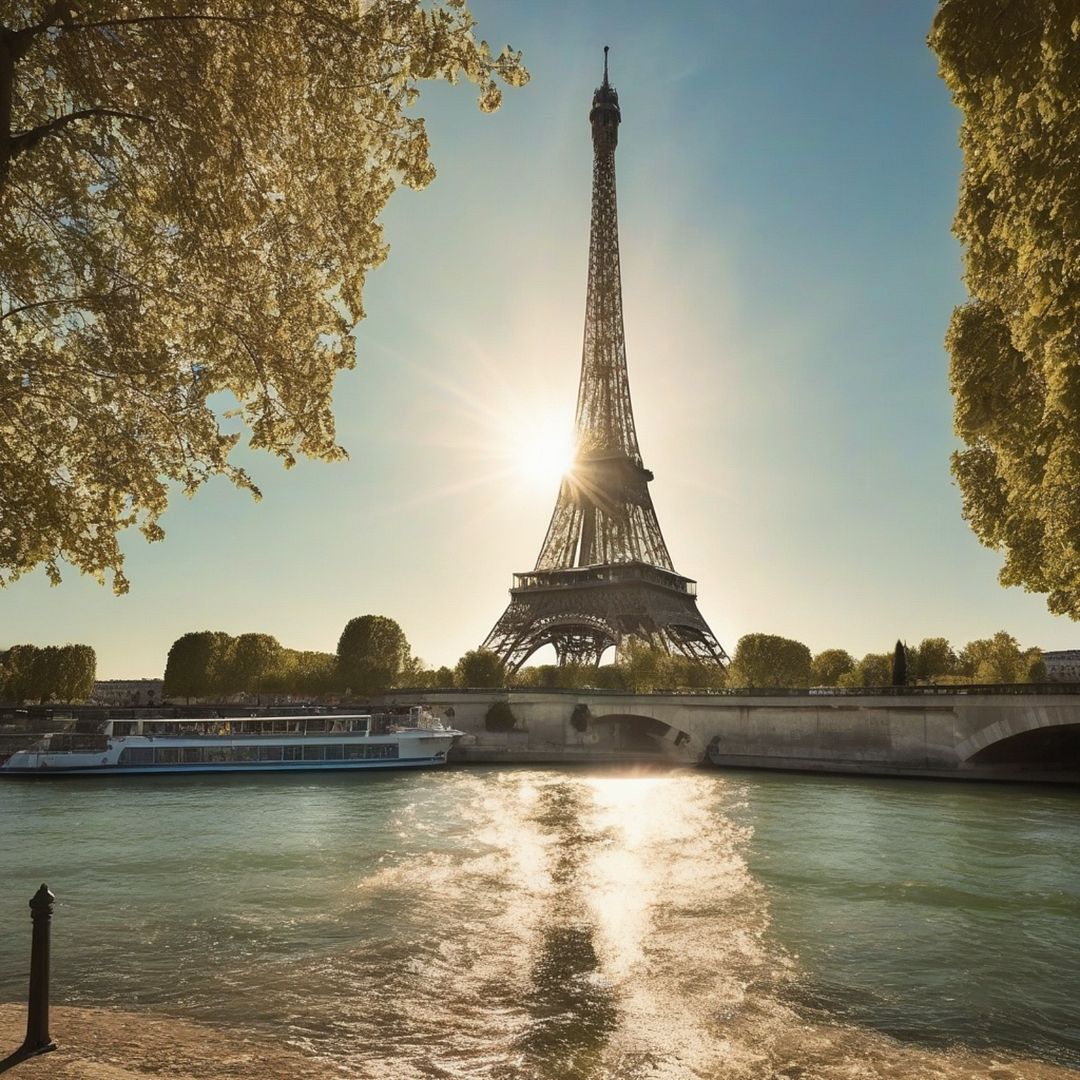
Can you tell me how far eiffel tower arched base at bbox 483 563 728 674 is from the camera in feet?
193

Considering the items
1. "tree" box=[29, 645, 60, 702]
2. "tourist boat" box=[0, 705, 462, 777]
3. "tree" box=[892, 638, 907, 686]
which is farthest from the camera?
"tree" box=[29, 645, 60, 702]

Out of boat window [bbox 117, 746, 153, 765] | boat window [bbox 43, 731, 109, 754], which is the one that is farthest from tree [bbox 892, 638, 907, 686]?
boat window [bbox 43, 731, 109, 754]

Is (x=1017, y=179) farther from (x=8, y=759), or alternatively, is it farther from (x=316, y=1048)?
(x=8, y=759)

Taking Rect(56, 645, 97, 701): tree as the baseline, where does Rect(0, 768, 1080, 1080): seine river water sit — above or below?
below

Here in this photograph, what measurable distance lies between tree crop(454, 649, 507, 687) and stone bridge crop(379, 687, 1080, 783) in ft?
17.7

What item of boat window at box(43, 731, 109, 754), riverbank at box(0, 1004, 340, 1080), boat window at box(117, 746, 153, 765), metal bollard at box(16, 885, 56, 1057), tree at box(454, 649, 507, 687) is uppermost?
tree at box(454, 649, 507, 687)

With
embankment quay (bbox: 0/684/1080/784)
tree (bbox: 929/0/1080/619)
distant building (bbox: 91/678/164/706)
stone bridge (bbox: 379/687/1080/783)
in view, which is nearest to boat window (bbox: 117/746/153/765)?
embankment quay (bbox: 0/684/1080/784)

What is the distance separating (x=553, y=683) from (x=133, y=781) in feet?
108

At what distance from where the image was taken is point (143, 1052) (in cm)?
648

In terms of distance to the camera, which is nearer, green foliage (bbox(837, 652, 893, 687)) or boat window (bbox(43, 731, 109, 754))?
boat window (bbox(43, 731, 109, 754))

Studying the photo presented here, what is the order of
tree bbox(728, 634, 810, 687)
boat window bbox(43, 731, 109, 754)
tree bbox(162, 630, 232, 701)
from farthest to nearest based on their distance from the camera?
tree bbox(162, 630, 232, 701) < tree bbox(728, 634, 810, 687) < boat window bbox(43, 731, 109, 754)

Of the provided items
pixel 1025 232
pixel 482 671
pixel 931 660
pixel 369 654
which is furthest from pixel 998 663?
pixel 1025 232

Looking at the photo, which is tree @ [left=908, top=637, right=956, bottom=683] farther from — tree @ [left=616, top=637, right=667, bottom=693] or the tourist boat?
the tourist boat

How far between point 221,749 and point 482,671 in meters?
21.2
